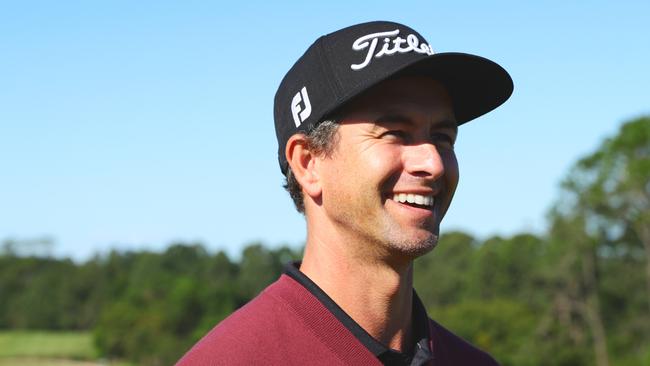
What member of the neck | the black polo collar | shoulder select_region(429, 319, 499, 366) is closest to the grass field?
shoulder select_region(429, 319, 499, 366)

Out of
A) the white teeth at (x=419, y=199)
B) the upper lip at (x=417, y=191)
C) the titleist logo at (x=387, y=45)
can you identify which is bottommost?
the white teeth at (x=419, y=199)

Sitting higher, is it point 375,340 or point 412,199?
point 412,199

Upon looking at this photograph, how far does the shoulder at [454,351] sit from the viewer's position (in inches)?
129

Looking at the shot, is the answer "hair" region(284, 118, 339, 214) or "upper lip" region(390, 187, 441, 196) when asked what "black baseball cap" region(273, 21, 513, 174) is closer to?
"hair" region(284, 118, 339, 214)

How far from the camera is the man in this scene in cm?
288

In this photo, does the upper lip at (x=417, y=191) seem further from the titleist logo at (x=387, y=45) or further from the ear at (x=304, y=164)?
the titleist logo at (x=387, y=45)

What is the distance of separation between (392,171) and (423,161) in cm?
10

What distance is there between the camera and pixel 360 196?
9.50 feet

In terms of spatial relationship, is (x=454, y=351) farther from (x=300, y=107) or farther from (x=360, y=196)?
(x=300, y=107)

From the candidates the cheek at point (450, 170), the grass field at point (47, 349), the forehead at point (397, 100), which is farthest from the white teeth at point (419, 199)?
the grass field at point (47, 349)

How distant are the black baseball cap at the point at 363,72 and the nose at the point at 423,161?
223 millimetres

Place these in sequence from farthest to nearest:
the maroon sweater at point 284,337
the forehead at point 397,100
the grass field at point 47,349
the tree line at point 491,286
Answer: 1. the grass field at point 47,349
2. the tree line at point 491,286
3. the forehead at point 397,100
4. the maroon sweater at point 284,337

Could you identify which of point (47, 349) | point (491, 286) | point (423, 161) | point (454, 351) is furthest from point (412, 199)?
point (47, 349)

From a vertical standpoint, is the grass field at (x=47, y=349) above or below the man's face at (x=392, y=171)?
below
